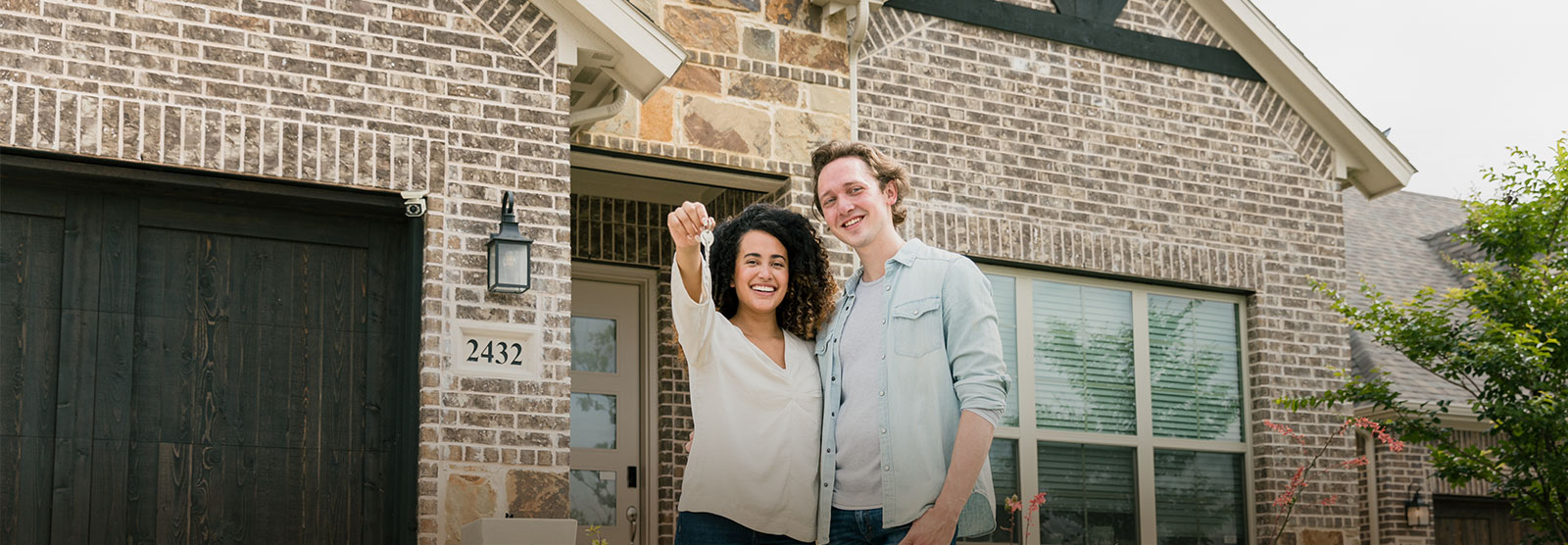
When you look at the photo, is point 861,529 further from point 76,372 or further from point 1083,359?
point 1083,359

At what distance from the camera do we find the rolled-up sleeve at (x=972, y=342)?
3240 mm

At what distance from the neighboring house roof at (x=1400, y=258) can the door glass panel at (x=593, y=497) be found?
22.7 feet

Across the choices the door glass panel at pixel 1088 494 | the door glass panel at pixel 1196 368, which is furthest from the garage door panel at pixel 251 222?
the door glass panel at pixel 1196 368

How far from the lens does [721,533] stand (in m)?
3.27

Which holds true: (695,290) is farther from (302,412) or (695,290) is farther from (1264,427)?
(1264,427)

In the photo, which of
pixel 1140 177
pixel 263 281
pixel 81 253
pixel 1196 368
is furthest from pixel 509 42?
pixel 1196 368

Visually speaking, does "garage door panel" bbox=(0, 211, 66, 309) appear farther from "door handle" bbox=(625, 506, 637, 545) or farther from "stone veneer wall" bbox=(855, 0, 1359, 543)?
"stone veneer wall" bbox=(855, 0, 1359, 543)

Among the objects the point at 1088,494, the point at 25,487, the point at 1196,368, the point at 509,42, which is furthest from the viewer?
the point at 1196,368

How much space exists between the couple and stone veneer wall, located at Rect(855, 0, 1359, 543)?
4.44 meters

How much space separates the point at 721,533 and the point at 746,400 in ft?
1.01

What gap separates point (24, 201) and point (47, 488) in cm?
111

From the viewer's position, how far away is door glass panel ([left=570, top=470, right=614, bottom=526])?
8.55m

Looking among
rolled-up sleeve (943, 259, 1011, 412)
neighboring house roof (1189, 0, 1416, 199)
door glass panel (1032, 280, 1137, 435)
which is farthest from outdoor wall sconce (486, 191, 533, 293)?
neighboring house roof (1189, 0, 1416, 199)

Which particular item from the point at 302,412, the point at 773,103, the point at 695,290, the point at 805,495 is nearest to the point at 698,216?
the point at 695,290
